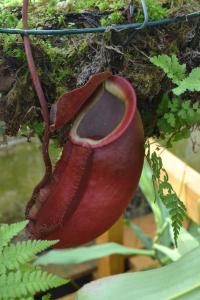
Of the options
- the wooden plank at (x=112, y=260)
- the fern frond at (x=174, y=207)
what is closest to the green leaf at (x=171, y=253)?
the wooden plank at (x=112, y=260)

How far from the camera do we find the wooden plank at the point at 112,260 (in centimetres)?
192

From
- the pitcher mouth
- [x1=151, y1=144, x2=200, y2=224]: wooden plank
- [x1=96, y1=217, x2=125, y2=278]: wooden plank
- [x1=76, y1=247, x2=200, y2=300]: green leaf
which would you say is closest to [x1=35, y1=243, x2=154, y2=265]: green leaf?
[x1=96, y1=217, x2=125, y2=278]: wooden plank

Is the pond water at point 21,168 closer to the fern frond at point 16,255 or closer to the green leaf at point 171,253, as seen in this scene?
the green leaf at point 171,253

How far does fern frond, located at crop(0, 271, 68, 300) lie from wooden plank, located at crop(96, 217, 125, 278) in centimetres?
120

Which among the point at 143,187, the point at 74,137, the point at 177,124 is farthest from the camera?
the point at 143,187

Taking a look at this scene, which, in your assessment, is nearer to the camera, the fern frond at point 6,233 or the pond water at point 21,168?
the fern frond at point 6,233

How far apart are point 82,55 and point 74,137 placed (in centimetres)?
15

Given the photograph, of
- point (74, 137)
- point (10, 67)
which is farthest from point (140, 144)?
point (10, 67)

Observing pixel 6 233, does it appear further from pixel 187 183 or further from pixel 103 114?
pixel 187 183

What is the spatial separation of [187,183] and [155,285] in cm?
64

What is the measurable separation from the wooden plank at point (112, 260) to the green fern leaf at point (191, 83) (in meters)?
1.28

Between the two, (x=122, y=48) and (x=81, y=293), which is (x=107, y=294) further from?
(x=122, y=48)

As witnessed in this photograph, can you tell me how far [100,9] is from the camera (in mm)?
767

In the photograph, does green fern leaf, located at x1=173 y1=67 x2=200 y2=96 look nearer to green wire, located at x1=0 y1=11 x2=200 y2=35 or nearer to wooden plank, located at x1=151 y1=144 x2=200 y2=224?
green wire, located at x1=0 y1=11 x2=200 y2=35
